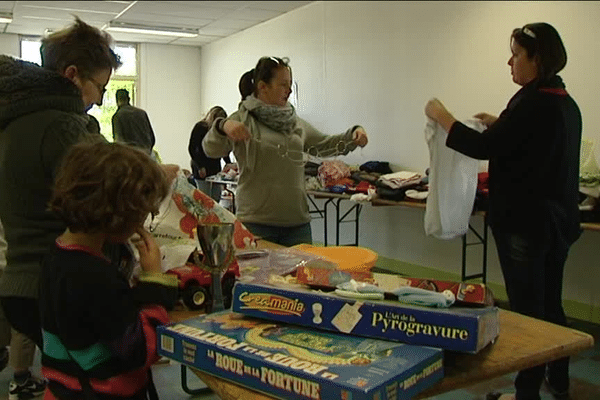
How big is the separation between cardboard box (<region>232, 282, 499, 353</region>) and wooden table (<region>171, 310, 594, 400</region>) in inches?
1.4

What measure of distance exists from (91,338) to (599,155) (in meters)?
3.32

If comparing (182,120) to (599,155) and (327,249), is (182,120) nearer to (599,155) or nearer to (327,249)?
(599,155)

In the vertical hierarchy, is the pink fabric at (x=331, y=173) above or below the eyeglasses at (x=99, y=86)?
below

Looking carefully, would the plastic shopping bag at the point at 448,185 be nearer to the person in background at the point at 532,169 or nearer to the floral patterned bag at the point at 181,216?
the person in background at the point at 532,169

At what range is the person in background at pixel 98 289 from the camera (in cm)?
97

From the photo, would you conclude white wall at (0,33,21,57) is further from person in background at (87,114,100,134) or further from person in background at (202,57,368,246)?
person in background at (87,114,100,134)

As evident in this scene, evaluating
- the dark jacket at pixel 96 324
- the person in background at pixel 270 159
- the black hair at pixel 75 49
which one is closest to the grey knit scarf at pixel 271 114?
the person in background at pixel 270 159

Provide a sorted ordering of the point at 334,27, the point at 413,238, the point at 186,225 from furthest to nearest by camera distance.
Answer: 1. the point at 334,27
2. the point at 413,238
3. the point at 186,225

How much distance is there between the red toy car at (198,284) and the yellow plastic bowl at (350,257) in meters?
0.29

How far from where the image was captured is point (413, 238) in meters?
4.81

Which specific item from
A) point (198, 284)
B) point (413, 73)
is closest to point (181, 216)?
point (198, 284)

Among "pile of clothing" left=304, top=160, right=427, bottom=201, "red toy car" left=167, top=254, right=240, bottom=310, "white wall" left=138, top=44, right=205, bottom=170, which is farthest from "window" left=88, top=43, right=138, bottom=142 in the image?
"red toy car" left=167, top=254, right=240, bottom=310

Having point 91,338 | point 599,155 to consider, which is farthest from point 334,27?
point 91,338

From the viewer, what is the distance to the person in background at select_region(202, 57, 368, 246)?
2211 millimetres
